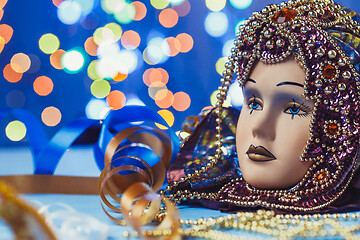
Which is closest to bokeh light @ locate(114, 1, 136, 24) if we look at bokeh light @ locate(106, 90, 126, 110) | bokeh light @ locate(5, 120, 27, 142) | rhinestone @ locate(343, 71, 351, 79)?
bokeh light @ locate(106, 90, 126, 110)

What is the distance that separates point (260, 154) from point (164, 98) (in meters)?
1.82

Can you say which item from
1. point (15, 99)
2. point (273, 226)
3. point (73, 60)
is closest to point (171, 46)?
point (73, 60)

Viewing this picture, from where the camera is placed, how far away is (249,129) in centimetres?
133

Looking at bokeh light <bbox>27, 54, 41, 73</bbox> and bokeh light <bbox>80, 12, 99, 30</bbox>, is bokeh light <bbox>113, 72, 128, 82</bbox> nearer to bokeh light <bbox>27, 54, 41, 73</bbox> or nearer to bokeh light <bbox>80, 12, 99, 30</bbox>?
bokeh light <bbox>80, 12, 99, 30</bbox>

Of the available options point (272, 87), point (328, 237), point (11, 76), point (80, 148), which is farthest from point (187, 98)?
point (328, 237)

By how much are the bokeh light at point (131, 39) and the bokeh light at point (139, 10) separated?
0.34 ft

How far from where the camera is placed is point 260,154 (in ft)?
4.23

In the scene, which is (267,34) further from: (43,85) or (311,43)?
(43,85)

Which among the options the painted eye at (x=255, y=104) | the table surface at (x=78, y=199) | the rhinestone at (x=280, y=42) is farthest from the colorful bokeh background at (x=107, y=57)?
the rhinestone at (x=280, y=42)

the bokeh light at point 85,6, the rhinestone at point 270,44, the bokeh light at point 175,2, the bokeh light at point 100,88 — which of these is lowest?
the bokeh light at point 100,88

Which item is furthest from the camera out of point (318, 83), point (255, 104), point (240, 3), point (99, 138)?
point (240, 3)

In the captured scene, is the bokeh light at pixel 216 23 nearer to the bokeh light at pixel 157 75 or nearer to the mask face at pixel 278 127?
the bokeh light at pixel 157 75

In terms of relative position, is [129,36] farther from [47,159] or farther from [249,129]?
[249,129]

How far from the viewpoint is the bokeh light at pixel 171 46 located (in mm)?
3004
